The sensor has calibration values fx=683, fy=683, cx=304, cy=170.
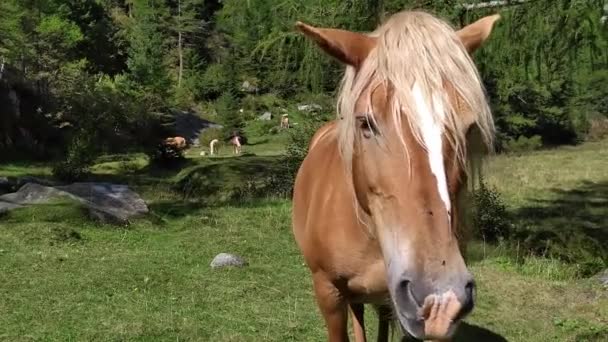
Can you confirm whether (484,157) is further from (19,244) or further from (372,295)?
(19,244)

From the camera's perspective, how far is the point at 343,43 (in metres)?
2.23

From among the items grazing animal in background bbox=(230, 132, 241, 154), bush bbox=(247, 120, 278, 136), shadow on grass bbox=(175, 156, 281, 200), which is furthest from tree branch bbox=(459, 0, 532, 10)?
bush bbox=(247, 120, 278, 136)

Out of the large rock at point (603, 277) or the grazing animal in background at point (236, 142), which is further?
the grazing animal in background at point (236, 142)

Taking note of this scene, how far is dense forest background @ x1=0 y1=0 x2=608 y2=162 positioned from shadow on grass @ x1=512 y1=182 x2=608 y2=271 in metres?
1.42

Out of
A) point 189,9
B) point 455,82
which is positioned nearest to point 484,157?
point 455,82

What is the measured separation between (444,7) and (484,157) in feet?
16.8

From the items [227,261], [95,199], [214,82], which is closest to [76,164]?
[95,199]

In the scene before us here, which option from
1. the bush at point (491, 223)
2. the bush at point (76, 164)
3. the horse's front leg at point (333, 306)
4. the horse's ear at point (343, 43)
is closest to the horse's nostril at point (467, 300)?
the horse's ear at point (343, 43)

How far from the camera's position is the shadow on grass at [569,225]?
314 inches

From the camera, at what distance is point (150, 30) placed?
123ft

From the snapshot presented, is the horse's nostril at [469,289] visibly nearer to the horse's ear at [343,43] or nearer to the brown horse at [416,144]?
the brown horse at [416,144]

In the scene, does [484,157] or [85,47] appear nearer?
[484,157]

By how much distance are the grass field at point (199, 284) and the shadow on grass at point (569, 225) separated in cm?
12

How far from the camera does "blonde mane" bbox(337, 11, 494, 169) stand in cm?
201
